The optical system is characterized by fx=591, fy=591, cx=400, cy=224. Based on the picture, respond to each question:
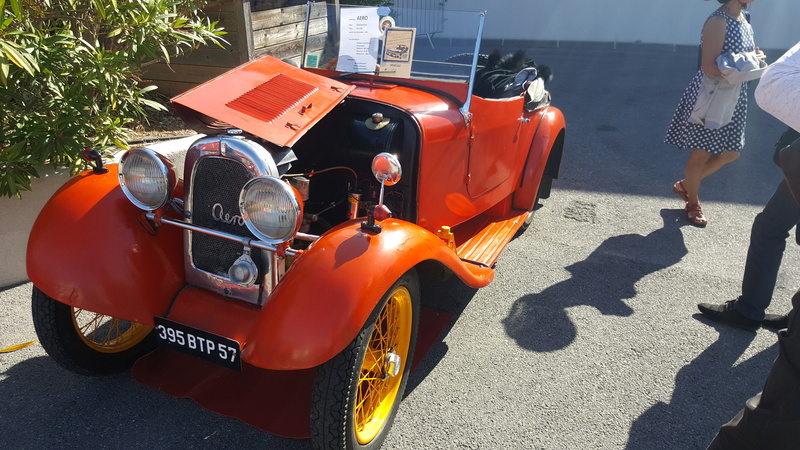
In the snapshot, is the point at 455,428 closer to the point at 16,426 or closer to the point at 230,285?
the point at 230,285

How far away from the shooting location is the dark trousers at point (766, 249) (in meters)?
2.97

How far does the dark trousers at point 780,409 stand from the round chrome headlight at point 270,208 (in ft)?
5.47

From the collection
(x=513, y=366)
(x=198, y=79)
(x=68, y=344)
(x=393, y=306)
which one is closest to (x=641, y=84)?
(x=198, y=79)

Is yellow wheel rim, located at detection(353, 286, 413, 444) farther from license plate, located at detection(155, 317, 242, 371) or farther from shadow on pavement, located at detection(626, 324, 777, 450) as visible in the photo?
shadow on pavement, located at detection(626, 324, 777, 450)

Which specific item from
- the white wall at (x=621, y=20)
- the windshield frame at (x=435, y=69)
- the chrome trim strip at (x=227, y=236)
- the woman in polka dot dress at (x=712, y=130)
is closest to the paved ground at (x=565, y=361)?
the woman in polka dot dress at (x=712, y=130)

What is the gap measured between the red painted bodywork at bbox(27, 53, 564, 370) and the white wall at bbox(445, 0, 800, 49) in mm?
9574

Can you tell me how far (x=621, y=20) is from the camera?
11.6 metres

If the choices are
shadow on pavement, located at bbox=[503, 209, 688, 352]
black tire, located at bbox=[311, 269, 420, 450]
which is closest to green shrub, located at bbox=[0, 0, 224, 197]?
black tire, located at bbox=[311, 269, 420, 450]

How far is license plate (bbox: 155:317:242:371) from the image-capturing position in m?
2.12

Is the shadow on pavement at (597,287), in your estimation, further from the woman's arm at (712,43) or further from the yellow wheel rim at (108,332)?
the yellow wheel rim at (108,332)

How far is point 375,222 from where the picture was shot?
2244 mm

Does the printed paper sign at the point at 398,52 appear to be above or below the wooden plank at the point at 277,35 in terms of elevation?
above

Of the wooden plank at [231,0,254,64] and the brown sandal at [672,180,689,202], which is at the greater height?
the wooden plank at [231,0,254,64]

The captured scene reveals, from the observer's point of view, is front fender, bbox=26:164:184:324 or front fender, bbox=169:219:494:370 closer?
front fender, bbox=169:219:494:370
